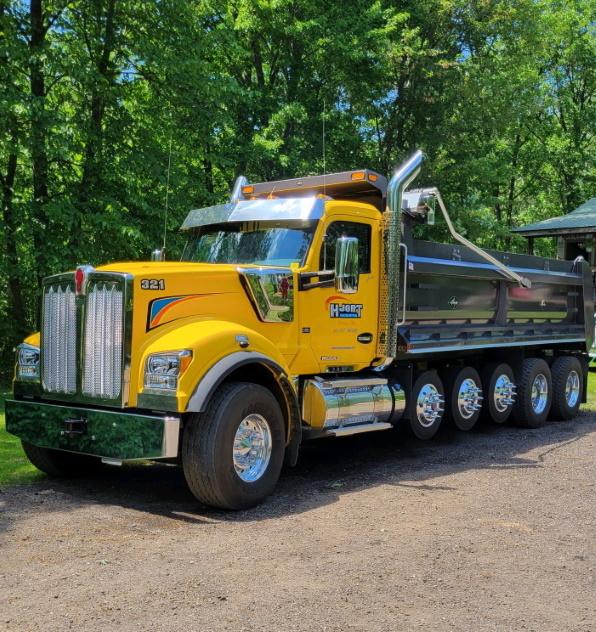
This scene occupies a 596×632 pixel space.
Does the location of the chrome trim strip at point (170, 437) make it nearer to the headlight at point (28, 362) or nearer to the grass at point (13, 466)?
the headlight at point (28, 362)

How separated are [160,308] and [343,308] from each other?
2151 mm

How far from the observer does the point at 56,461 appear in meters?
7.05

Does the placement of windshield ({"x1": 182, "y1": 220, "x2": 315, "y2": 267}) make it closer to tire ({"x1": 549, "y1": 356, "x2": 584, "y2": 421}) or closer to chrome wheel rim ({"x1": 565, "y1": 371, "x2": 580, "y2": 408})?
tire ({"x1": 549, "y1": 356, "x2": 584, "y2": 421})

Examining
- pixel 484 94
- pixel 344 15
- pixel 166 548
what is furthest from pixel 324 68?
pixel 166 548

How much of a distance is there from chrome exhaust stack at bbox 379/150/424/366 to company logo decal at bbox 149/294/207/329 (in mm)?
2575

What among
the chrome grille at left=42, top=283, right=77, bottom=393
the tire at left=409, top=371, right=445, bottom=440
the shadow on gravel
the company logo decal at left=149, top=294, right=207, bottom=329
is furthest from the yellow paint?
the shadow on gravel

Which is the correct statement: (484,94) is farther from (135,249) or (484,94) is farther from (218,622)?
(218,622)

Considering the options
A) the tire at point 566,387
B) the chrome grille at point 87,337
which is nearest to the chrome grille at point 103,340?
the chrome grille at point 87,337

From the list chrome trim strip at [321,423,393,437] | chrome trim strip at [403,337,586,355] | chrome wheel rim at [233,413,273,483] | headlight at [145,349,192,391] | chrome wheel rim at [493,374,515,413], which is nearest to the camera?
headlight at [145,349,192,391]

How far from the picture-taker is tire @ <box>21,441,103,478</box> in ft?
23.0

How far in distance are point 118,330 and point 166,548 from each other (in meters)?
1.76

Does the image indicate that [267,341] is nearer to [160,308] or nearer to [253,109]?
[160,308]

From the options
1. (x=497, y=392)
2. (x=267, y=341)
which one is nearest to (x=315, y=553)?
(x=267, y=341)

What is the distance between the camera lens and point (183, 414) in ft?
19.7
